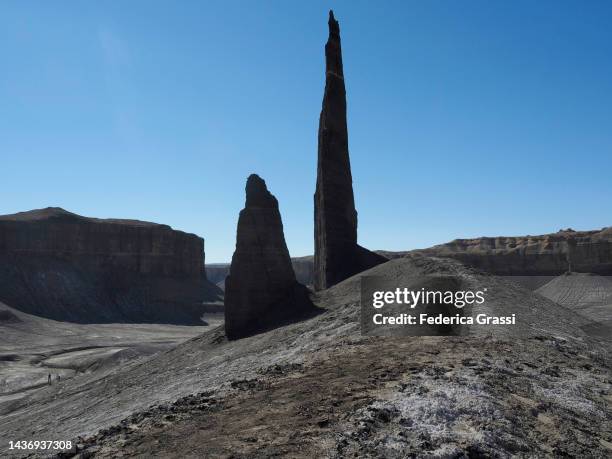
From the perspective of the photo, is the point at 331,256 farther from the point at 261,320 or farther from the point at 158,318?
the point at 158,318

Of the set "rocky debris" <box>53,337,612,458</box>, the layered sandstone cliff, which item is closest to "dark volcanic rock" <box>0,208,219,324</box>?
the layered sandstone cliff

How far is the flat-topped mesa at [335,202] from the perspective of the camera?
26.2 meters

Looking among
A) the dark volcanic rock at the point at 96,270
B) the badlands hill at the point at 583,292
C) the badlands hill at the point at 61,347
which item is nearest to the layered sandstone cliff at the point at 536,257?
the badlands hill at the point at 583,292

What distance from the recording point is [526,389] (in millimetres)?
8078

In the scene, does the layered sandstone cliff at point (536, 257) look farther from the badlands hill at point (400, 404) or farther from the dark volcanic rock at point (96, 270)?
the badlands hill at point (400, 404)

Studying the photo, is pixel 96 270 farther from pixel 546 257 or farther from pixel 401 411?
pixel 401 411

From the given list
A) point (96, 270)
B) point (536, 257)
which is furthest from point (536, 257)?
point (96, 270)

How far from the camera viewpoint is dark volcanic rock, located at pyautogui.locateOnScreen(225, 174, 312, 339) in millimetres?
21688

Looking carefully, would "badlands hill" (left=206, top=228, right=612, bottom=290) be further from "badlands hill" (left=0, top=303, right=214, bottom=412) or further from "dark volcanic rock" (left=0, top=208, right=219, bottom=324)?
"dark volcanic rock" (left=0, top=208, right=219, bottom=324)

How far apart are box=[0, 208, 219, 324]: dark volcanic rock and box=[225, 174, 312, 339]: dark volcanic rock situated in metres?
48.9

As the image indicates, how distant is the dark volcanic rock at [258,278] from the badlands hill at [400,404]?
6771mm

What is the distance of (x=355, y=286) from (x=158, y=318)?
55.5 m

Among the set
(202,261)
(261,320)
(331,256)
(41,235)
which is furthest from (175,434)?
(202,261)

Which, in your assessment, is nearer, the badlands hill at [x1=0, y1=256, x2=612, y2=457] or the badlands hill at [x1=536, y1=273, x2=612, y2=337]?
the badlands hill at [x1=0, y1=256, x2=612, y2=457]
